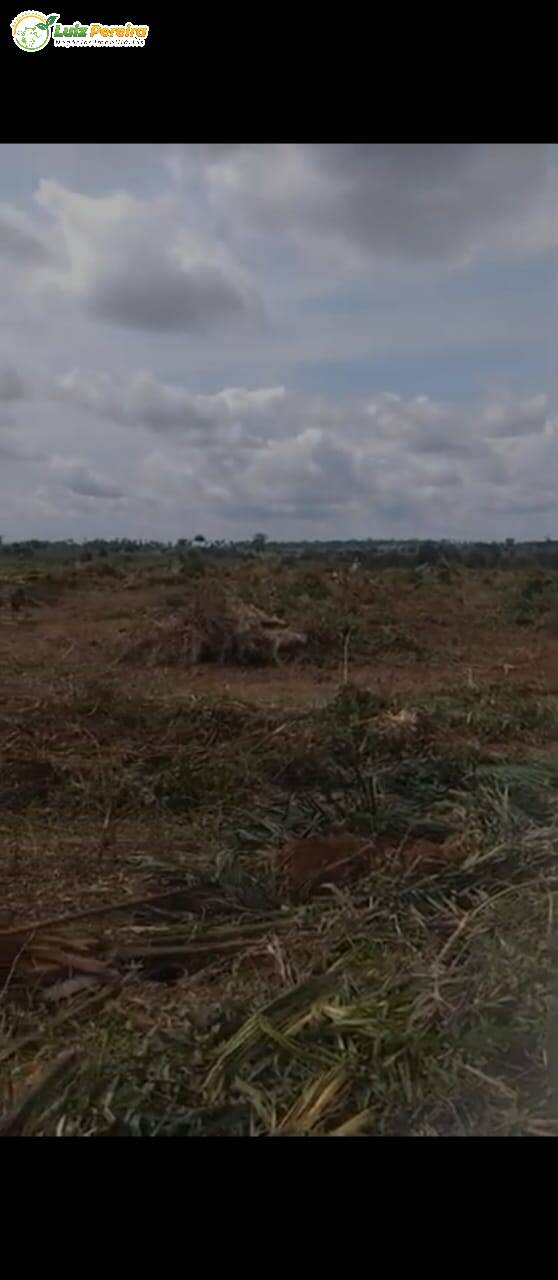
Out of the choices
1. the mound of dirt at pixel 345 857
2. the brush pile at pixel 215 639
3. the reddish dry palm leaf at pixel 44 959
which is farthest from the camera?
the brush pile at pixel 215 639

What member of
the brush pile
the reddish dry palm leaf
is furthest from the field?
the brush pile

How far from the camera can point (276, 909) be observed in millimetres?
3559

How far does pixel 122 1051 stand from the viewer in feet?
8.30

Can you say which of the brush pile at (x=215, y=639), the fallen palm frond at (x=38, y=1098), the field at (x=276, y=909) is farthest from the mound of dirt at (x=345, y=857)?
the brush pile at (x=215, y=639)

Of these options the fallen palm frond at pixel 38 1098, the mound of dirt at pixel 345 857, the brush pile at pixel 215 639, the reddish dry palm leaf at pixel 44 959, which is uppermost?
the brush pile at pixel 215 639

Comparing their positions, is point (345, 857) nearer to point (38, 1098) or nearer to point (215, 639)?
point (38, 1098)

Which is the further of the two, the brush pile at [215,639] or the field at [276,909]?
the brush pile at [215,639]

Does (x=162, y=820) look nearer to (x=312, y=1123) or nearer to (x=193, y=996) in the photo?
(x=193, y=996)

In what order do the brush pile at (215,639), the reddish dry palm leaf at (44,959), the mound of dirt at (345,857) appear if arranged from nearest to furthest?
1. the reddish dry palm leaf at (44,959)
2. the mound of dirt at (345,857)
3. the brush pile at (215,639)

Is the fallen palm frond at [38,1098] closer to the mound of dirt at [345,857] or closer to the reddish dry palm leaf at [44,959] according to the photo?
the reddish dry palm leaf at [44,959]

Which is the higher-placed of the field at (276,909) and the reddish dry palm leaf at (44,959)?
the field at (276,909)

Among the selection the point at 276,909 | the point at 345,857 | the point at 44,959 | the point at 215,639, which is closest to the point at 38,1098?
the point at 44,959

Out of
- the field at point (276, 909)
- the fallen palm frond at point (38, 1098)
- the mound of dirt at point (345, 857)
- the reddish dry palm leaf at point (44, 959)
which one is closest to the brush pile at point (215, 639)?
the field at point (276, 909)

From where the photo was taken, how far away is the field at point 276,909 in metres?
2.21
